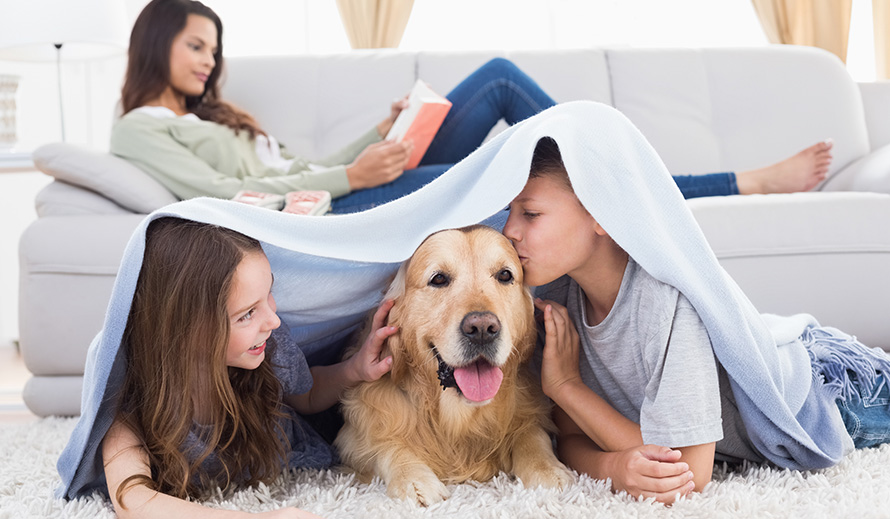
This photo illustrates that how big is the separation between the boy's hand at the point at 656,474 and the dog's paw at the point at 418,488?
0.35 m

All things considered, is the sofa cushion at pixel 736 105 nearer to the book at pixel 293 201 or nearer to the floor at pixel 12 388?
the book at pixel 293 201

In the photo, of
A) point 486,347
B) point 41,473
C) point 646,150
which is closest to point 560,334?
point 486,347

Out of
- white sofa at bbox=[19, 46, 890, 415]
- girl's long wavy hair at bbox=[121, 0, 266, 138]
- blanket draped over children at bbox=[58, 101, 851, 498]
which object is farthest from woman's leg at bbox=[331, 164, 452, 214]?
blanket draped over children at bbox=[58, 101, 851, 498]

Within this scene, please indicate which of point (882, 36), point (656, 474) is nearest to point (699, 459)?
point (656, 474)

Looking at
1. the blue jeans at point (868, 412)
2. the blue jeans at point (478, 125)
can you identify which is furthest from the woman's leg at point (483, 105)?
the blue jeans at point (868, 412)

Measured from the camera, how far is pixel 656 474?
48.9 inches

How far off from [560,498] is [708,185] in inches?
70.4

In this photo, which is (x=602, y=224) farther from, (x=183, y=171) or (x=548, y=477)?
(x=183, y=171)

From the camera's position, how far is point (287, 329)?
5.18ft

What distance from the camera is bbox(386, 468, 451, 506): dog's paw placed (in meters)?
1.30

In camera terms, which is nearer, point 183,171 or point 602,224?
point 602,224

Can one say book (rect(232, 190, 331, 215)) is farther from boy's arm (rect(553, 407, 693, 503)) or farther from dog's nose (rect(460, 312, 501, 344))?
boy's arm (rect(553, 407, 693, 503))

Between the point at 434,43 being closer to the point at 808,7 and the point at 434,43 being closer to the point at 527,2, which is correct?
the point at 527,2

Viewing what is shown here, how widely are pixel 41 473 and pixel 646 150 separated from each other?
1.53 m
